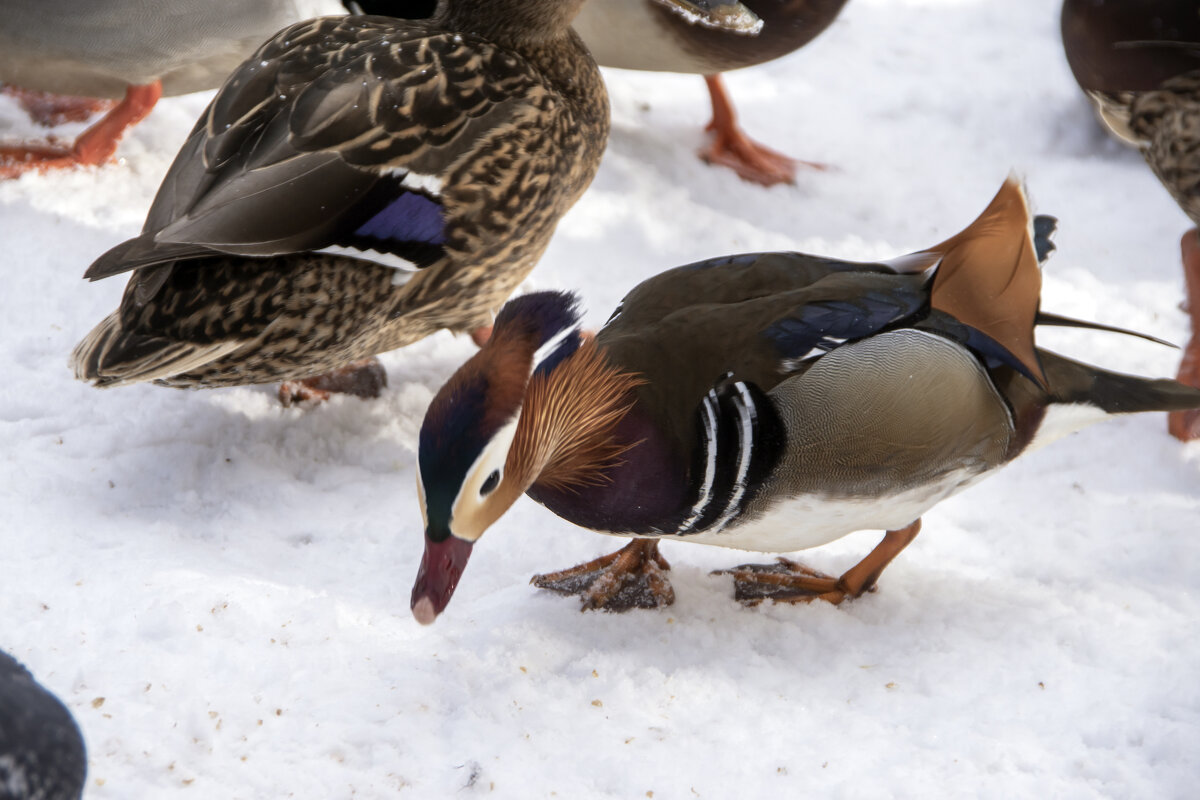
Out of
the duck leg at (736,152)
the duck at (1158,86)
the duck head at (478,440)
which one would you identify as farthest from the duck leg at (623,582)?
the duck leg at (736,152)

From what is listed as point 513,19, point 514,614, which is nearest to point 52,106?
point 513,19

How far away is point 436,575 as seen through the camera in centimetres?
176

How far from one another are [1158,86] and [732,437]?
1.74 meters

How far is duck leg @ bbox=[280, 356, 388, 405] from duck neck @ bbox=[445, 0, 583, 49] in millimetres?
844

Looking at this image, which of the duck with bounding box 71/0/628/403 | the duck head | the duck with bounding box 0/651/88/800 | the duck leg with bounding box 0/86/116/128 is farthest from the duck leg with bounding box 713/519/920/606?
the duck leg with bounding box 0/86/116/128

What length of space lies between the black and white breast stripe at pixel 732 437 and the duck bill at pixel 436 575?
0.43 metres

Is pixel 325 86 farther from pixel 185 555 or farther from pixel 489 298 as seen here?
pixel 185 555

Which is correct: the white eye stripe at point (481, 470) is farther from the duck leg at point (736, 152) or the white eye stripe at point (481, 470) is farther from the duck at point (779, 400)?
the duck leg at point (736, 152)

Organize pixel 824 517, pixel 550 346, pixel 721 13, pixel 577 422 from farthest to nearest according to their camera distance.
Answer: pixel 721 13, pixel 824 517, pixel 577 422, pixel 550 346

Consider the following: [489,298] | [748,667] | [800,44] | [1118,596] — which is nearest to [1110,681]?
[1118,596]

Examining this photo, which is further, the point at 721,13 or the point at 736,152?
the point at 736,152

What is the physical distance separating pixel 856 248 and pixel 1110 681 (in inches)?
77.8

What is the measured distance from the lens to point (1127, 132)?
3.10 meters

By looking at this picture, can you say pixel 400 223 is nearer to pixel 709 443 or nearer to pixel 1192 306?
pixel 709 443
